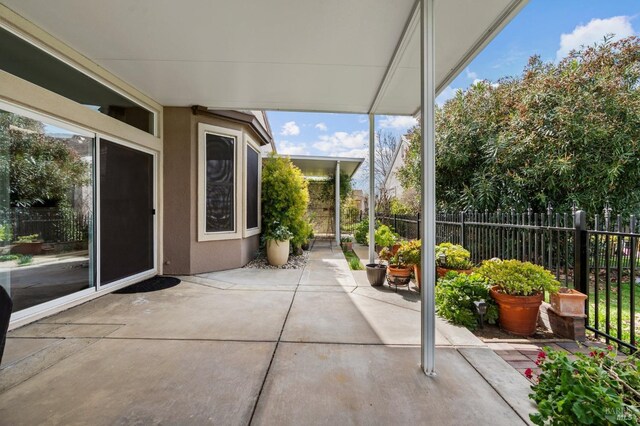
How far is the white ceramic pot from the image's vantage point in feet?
19.7

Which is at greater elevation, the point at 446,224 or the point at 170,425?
the point at 446,224

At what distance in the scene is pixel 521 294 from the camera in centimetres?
280

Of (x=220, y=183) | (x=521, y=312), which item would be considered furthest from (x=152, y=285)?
(x=521, y=312)

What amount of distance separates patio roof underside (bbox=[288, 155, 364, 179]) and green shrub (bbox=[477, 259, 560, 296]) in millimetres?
6751

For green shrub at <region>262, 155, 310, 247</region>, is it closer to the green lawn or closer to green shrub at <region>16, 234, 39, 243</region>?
green shrub at <region>16, 234, 39, 243</region>

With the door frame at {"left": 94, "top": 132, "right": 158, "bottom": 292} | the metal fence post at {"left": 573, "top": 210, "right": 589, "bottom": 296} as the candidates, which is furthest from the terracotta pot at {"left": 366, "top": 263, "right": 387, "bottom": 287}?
the door frame at {"left": 94, "top": 132, "right": 158, "bottom": 292}

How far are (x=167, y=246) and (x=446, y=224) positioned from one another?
5081 millimetres

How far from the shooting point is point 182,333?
9.04 ft

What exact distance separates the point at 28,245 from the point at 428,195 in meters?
3.97

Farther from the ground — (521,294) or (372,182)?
Answer: (372,182)

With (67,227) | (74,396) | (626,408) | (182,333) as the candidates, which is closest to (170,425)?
(74,396)

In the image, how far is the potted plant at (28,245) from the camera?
290 cm

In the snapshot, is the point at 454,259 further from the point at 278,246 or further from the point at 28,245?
the point at 28,245

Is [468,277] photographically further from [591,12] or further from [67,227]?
[591,12]
